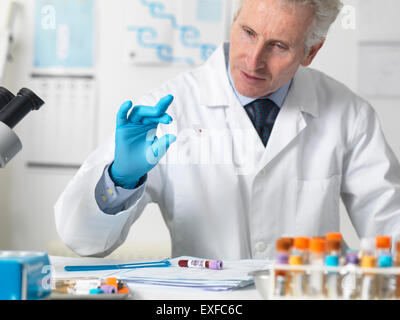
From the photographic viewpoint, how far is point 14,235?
186 centimetres

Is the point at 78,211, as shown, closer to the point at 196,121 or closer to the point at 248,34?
the point at 196,121

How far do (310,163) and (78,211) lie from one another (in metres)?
0.49

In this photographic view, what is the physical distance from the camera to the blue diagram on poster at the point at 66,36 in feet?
5.95

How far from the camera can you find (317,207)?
3.91 ft

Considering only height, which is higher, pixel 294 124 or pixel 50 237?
pixel 294 124

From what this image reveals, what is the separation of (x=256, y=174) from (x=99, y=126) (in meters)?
0.81

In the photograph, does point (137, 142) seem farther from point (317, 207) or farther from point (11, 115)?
point (317, 207)

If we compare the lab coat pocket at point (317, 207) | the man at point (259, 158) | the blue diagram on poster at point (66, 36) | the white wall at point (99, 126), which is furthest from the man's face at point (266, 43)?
the blue diagram on poster at point (66, 36)

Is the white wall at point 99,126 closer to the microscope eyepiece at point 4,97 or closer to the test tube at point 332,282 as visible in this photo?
the microscope eyepiece at point 4,97

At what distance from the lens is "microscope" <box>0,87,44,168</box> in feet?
2.55

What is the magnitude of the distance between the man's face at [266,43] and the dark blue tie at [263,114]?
0.15 feet

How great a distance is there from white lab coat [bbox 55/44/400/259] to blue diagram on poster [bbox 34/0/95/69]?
0.64 m

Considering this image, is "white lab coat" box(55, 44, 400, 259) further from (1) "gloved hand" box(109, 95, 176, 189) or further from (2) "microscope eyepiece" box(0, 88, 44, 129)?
(2) "microscope eyepiece" box(0, 88, 44, 129)

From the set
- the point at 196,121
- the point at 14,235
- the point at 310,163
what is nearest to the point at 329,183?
the point at 310,163
